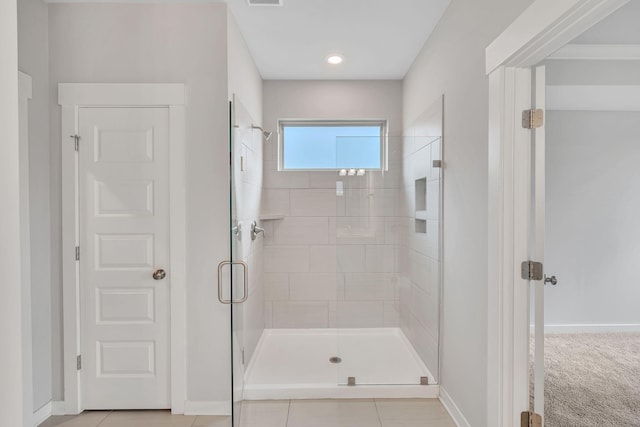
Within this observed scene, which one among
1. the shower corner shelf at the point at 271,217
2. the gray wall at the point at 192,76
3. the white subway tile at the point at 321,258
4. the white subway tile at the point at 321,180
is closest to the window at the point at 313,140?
the white subway tile at the point at 321,180

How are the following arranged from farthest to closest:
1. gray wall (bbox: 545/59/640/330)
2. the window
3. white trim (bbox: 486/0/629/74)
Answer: gray wall (bbox: 545/59/640/330), the window, white trim (bbox: 486/0/629/74)

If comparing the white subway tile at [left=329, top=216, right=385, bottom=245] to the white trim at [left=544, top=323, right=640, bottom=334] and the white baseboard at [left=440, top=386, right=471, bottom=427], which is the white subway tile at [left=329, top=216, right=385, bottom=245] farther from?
the white trim at [left=544, top=323, right=640, bottom=334]

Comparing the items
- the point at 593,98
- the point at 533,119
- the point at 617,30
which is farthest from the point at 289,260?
the point at 593,98

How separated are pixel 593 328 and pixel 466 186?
9.64ft

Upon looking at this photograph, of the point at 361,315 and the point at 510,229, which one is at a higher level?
the point at 510,229

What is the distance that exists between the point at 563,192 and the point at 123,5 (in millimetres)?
4286

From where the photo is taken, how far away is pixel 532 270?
1588 millimetres

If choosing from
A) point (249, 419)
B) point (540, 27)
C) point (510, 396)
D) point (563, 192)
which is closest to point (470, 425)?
point (510, 396)

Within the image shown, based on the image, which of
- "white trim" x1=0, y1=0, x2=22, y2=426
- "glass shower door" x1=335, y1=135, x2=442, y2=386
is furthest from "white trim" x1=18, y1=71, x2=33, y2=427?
"glass shower door" x1=335, y1=135, x2=442, y2=386

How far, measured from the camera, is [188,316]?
2320 mm

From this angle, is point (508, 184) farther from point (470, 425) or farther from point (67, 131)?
point (67, 131)

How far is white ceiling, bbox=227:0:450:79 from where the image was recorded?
2.36 m

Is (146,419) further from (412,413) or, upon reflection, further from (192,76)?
(192,76)

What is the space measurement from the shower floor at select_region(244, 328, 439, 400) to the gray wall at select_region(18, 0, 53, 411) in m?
1.30
